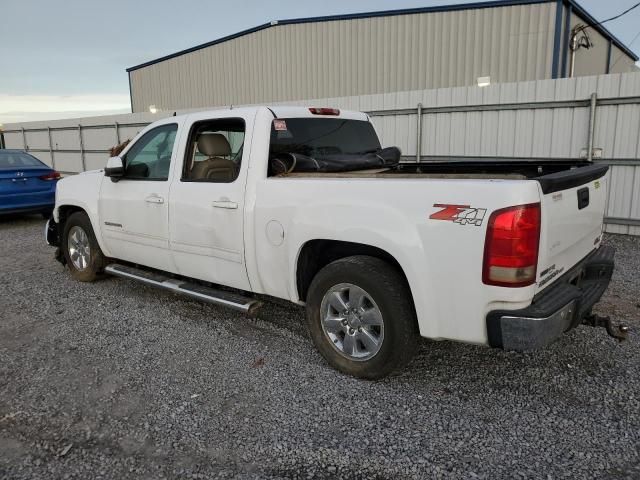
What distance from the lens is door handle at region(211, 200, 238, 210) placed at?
3.94m

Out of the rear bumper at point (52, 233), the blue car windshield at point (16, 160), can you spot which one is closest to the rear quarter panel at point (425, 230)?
the rear bumper at point (52, 233)

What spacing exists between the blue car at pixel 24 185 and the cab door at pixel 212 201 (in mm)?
6947

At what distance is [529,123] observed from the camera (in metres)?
8.88

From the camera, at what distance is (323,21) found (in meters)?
16.1

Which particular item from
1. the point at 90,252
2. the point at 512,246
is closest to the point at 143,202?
the point at 90,252

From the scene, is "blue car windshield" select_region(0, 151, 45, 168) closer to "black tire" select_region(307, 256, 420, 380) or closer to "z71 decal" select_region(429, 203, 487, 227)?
"black tire" select_region(307, 256, 420, 380)

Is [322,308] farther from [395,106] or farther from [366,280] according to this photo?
[395,106]

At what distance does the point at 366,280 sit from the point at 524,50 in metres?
12.1

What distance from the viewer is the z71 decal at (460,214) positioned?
2721 mm

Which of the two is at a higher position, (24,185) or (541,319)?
(24,185)

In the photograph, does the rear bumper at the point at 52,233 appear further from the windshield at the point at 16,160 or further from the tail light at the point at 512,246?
the tail light at the point at 512,246

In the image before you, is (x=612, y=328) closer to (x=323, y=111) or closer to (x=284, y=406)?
(x=284, y=406)

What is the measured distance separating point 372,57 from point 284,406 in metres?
13.9

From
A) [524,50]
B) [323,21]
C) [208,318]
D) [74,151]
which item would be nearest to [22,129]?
[74,151]
